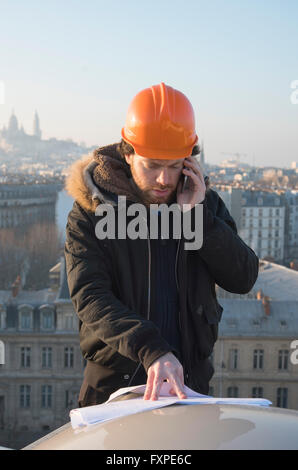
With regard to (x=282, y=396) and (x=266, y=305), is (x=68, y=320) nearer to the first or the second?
(x=266, y=305)

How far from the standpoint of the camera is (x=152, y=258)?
2.11 meters

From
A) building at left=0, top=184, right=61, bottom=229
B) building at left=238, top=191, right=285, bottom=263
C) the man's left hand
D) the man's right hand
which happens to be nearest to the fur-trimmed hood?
the man's left hand

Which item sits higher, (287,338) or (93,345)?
(93,345)

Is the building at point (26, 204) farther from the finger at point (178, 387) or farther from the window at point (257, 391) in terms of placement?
the finger at point (178, 387)

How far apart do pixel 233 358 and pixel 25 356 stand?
5.76 metres

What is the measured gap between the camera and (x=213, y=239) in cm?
205

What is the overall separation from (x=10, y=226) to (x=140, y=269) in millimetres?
41389

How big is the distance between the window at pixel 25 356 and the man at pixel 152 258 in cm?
1643

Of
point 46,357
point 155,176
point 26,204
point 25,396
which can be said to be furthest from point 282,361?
point 26,204

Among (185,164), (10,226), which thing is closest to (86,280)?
(185,164)

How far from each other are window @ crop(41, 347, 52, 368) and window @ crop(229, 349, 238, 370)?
16.3ft

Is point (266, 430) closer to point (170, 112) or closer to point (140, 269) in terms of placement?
point (140, 269)

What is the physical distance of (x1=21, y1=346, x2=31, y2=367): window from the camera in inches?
711
